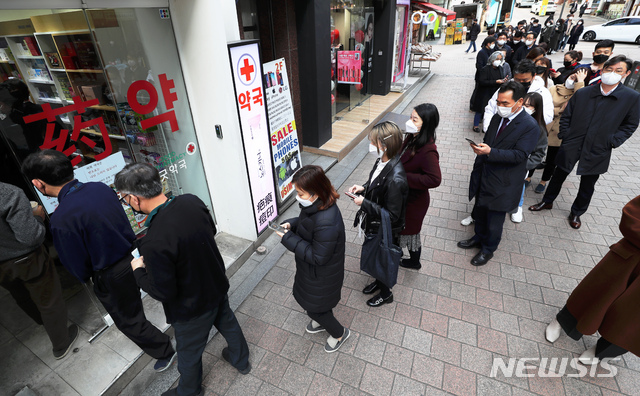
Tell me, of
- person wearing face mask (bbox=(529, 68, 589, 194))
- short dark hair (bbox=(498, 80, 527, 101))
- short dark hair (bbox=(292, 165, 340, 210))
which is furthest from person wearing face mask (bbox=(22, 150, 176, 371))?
person wearing face mask (bbox=(529, 68, 589, 194))

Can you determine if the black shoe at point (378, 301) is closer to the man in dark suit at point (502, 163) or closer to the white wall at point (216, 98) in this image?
the man in dark suit at point (502, 163)

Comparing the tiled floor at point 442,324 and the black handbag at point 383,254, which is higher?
the black handbag at point 383,254

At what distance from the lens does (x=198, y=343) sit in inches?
91.0

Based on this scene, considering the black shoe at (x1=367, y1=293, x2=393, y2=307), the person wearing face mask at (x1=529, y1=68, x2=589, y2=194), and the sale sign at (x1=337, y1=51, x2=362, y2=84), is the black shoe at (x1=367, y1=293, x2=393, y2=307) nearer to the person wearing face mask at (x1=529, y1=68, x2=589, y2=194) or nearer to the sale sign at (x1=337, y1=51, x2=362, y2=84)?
the person wearing face mask at (x1=529, y1=68, x2=589, y2=194)

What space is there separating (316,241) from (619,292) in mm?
2273

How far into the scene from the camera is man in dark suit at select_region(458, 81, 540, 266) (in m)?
Result: 3.10

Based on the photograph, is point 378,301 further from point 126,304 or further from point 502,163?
point 126,304

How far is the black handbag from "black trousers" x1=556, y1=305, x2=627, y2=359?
1.50 m

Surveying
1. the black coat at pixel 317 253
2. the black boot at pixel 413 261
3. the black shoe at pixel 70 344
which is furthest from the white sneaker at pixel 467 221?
the black shoe at pixel 70 344

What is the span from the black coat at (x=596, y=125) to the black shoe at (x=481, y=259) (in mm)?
1689

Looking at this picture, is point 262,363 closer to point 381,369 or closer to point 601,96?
point 381,369

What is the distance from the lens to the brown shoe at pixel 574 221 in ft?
14.2

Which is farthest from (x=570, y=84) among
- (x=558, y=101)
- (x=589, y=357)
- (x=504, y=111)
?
(x=589, y=357)

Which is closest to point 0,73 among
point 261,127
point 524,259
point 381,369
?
point 261,127
